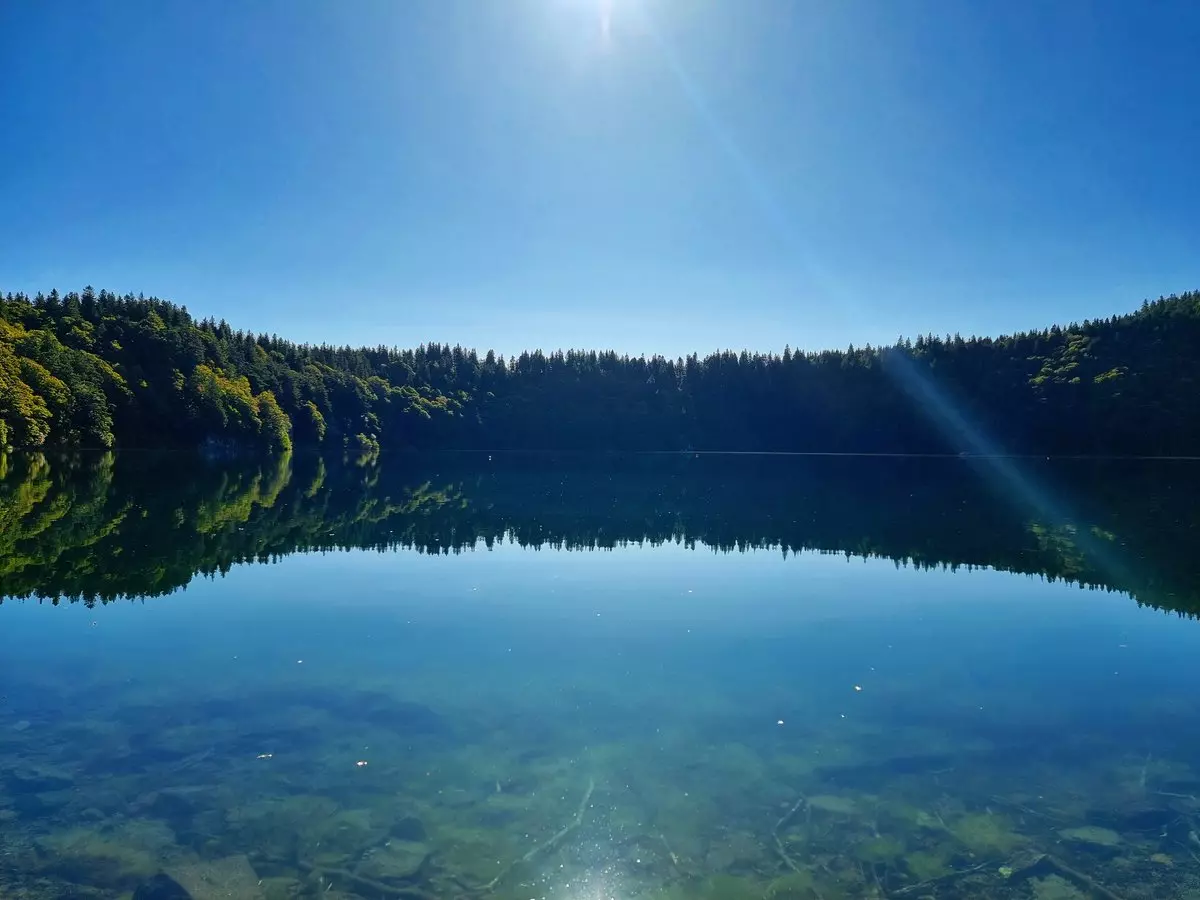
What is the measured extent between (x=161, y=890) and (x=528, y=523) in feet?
111

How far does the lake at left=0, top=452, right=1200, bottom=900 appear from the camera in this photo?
864 centimetres

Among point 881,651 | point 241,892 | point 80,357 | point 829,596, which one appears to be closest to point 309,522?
point 829,596

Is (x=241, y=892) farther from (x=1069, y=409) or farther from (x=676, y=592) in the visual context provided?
(x=1069, y=409)

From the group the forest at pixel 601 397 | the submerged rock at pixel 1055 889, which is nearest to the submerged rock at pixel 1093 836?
the submerged rock at pixel 1055 889

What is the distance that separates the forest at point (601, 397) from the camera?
118938 mm

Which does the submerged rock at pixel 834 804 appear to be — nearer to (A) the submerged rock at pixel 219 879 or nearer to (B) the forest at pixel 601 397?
(A) the submerged rock at pixel 219 879

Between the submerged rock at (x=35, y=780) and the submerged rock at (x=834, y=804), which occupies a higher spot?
the submerged rock at (x=35, y=780)

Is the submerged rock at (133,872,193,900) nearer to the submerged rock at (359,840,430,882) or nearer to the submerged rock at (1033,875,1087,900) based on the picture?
the submerged rock at (359,840,430,882)

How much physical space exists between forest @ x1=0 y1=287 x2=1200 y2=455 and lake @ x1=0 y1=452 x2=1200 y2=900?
285 feet

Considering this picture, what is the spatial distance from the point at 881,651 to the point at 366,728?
40.4ft

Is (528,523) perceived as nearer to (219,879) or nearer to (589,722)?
(589,722)

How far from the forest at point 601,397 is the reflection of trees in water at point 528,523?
51068 millimetres

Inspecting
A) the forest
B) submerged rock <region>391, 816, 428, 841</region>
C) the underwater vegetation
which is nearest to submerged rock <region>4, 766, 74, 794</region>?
the underwater vegetation

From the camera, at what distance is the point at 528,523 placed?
4162 cm
